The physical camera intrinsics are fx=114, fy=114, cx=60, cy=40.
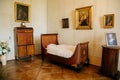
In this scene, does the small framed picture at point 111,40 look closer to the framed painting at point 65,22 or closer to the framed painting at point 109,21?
the framed painting at point 109,21

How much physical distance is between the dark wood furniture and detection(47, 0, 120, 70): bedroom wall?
0.67 meters

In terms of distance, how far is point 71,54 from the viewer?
3.76 meters

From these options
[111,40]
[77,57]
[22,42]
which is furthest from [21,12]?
[111,40]

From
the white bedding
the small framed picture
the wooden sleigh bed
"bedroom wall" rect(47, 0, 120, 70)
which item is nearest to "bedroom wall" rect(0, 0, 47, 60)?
"bedroom wall" rect(47, 0, 120, 70)

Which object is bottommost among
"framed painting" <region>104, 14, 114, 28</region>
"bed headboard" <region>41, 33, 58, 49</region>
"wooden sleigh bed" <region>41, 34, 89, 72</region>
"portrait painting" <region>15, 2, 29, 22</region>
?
"wooden sleigh bed" <region>41, 34, 89, 72</region>

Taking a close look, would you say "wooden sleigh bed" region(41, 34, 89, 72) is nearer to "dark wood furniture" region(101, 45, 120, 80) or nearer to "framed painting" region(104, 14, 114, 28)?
"dark wood furniture" region(101, 45, 120, 80)

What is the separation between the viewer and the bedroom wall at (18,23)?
4.72m

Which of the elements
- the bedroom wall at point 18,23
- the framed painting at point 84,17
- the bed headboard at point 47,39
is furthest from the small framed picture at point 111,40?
the bedroom wall at point 18,23

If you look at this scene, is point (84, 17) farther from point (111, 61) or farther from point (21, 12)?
→ point (21, 12)

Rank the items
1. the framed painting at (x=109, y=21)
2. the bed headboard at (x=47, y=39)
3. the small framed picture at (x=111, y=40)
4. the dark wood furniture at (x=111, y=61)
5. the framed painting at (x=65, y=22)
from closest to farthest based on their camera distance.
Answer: the dark wood furniture at (x=111, y=61) < the small framed picture at (x=111, y=40) < the framed painting at (x=109, y=21) < the bed headboard at (x=47, y=39) < the framed painting at (x=65, y=22)

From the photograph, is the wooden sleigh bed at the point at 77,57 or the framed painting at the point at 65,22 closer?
the wooden sleigh bed at the point at 77,57

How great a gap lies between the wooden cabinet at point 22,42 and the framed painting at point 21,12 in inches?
24.5

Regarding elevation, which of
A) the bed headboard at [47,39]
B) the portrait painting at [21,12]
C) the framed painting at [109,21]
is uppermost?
the portrait painting at [21,12]

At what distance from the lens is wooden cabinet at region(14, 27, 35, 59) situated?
15.6 feet
